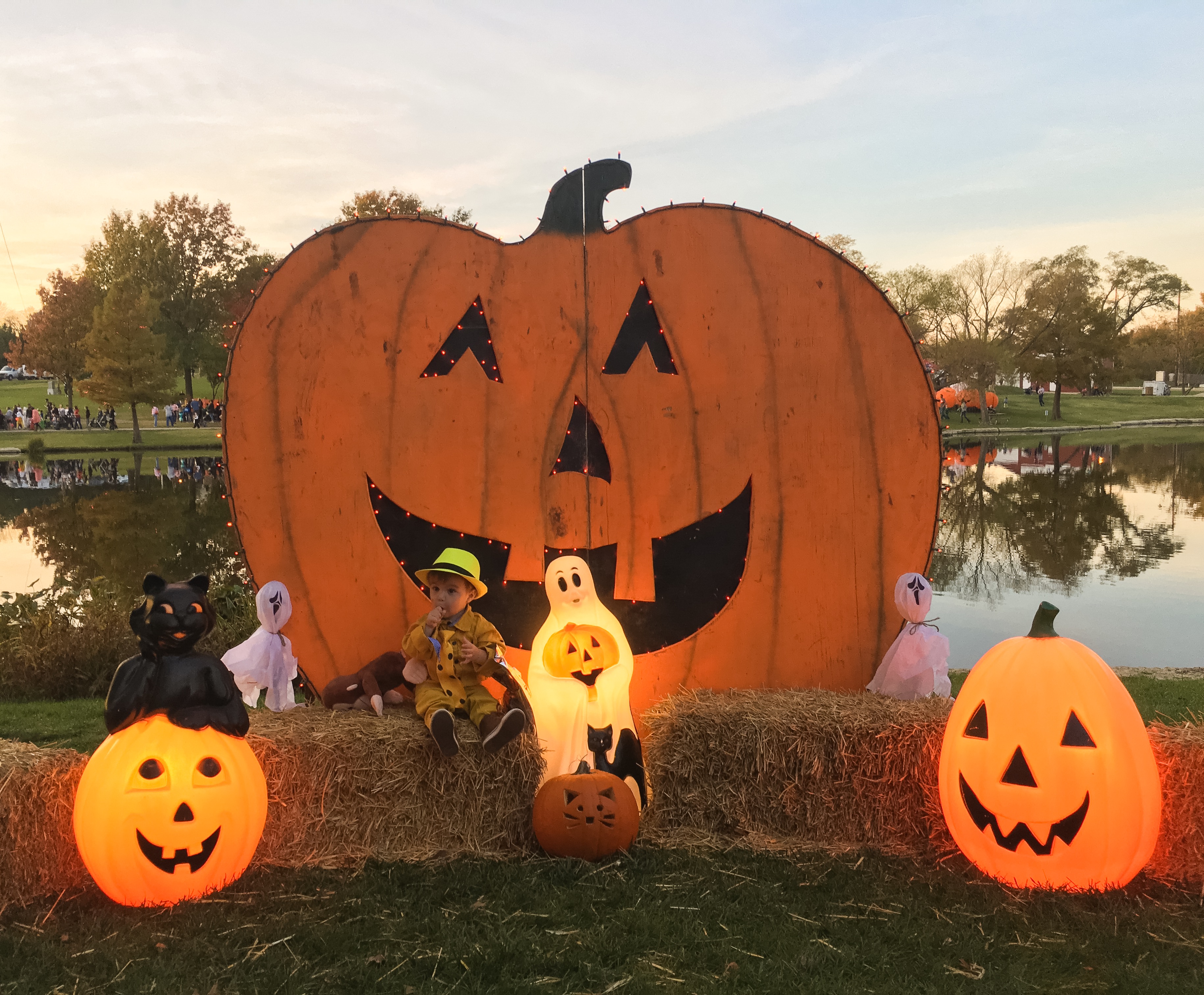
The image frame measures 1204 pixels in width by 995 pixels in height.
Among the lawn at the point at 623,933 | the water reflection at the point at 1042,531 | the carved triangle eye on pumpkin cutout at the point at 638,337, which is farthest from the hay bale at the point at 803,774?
the water reflection at the point at 1042,531

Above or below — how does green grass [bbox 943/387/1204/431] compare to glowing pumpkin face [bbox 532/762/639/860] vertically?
above

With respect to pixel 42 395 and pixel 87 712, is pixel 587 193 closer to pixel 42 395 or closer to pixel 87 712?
pixel 87 712

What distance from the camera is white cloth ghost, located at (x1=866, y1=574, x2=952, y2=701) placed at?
15.8ft

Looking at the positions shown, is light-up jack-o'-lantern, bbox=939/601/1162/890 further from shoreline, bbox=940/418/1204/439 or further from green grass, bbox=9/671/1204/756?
shoreline, bbox=940/418/1204/439

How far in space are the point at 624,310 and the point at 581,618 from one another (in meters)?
1.78

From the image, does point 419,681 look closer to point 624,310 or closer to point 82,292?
point 624,310

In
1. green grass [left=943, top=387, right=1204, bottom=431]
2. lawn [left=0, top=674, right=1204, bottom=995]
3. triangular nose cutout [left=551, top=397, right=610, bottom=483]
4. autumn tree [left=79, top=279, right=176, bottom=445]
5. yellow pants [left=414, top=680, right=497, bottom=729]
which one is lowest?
lawn [left=0, top=674, right=1204, bottom=995]

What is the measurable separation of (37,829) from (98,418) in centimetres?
5170

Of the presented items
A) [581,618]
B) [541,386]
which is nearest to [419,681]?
[581,618]

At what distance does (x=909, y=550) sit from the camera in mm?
5109

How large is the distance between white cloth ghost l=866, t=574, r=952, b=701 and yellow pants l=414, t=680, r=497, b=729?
2.12 meters

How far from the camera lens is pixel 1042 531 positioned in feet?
51.8

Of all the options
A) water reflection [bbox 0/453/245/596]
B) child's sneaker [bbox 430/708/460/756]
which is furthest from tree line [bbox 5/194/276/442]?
child's sneaker [bbox 430/708/460/756]

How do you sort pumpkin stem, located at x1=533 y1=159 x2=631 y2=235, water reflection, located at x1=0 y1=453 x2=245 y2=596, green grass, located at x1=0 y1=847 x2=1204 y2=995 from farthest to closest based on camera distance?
water reflection, located at x1=0 y1=453 x2=245 y2=596, pumpkin stem, located at x1=533 y1=159 x2=631 y2=235, green grass, located at x1=0 y1=847 x2=1204 y2=995
